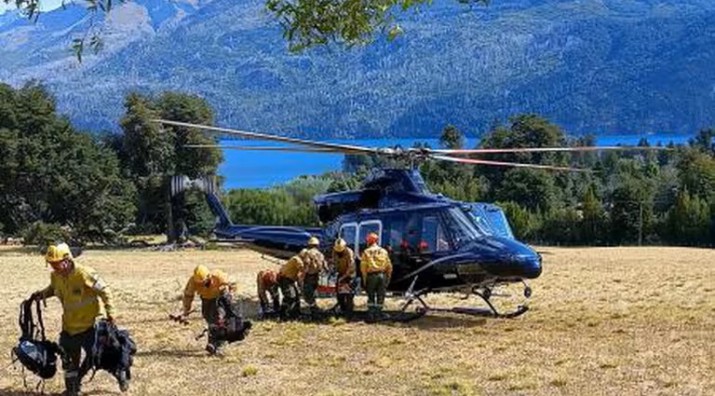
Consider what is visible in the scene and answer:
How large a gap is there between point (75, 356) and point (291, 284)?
600 centimetres

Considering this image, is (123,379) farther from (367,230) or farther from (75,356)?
(367,230)

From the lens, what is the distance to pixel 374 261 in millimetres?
14180

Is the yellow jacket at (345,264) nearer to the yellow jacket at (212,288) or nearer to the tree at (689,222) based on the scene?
the yellow jacket at (212,288)

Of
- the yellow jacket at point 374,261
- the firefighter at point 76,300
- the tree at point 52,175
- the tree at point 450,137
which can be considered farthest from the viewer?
the tree at point 450,137

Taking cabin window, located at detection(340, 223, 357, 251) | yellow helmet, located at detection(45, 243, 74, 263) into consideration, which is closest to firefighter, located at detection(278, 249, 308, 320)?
cabin window, located at detection(340, 223, 357, 251)

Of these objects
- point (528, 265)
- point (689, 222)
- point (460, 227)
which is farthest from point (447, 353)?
point (689, 222)

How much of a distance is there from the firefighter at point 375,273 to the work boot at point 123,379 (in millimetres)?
5602

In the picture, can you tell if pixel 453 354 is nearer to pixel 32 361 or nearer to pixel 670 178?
Result: pixel 32 361

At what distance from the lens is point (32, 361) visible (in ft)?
29.4

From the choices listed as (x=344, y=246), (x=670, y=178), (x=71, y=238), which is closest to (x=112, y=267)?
(x=344, y=246)

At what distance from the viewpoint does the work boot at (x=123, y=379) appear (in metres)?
9.15

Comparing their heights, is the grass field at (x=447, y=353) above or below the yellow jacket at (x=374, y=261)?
below

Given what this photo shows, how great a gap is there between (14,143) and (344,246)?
37.5 m

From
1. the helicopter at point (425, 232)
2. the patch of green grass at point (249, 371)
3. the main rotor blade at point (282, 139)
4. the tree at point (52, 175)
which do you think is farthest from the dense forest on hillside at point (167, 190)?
the patch of green grass at point (249, 371)
